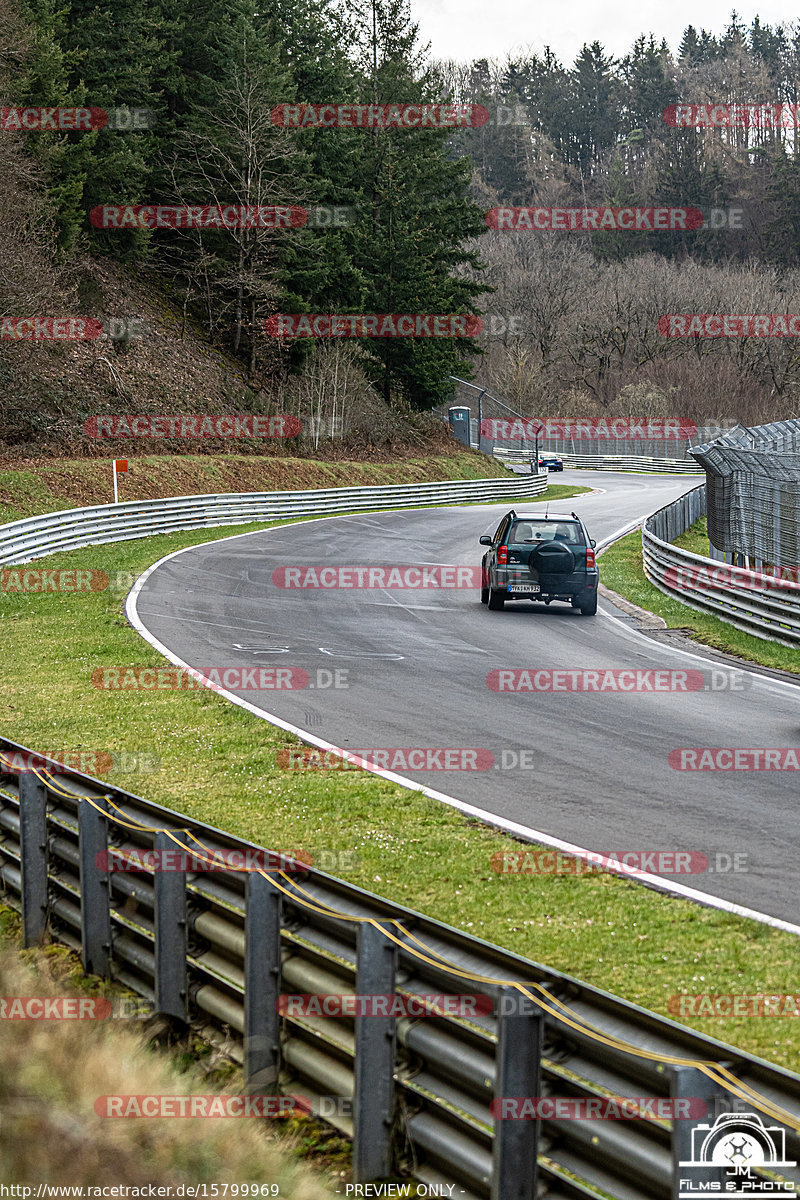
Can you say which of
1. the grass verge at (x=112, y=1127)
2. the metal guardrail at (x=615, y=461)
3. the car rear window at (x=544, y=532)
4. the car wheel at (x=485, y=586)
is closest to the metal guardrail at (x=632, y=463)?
the metal guardrail at (x=615, y=461)

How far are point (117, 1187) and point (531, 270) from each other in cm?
10735

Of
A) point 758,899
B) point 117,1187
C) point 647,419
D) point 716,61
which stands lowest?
point 758,899

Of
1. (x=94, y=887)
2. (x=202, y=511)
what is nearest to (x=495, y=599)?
(x=94, y=887)

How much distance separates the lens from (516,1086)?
3.77 meters

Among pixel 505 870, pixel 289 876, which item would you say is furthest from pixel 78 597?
pixel 289 876

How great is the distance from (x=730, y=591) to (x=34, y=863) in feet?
49.9

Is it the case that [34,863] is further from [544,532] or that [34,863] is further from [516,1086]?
[544,532]

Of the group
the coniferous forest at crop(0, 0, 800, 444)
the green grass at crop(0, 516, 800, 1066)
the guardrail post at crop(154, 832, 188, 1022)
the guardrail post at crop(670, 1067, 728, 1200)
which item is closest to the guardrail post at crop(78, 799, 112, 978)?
the guardrail post at crop(154, 832, 188, 1022)

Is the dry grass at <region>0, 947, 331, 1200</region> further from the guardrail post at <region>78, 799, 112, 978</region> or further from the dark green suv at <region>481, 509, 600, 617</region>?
the dark green suv at <region>481, 509, 600, 617</region>

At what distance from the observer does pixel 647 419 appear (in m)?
93.4

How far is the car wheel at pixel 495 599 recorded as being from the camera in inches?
→ 828

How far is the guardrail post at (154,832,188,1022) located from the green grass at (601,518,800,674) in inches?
476

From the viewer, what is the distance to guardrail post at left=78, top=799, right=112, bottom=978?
6180mm

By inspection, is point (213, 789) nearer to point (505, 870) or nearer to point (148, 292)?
point (505, 870)
